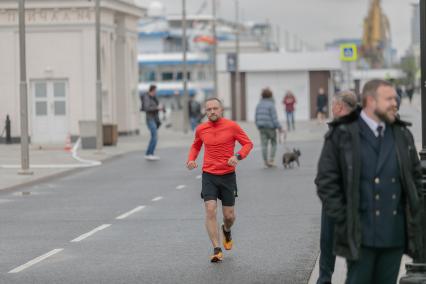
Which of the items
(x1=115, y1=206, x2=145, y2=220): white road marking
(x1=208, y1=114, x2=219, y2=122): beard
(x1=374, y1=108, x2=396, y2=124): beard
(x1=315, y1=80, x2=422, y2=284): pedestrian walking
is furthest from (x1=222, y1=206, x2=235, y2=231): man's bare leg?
(x1=374, y1=108, x2=396, y2=124): beard

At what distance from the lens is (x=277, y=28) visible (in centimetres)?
15888

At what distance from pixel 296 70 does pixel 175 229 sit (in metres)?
53.6

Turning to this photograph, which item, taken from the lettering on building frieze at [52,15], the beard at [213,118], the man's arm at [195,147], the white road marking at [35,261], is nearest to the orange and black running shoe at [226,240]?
the man's arm at [195,147]

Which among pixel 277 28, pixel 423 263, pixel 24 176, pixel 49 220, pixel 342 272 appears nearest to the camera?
pixel 423 263

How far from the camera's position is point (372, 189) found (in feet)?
22.1

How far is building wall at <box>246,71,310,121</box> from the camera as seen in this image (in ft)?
221

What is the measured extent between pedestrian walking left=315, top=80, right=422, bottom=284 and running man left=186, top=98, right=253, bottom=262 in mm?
4924

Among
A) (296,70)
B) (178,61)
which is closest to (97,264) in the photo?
(296,70)

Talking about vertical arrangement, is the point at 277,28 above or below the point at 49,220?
above

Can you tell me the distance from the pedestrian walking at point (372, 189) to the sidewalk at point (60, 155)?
16045 mm

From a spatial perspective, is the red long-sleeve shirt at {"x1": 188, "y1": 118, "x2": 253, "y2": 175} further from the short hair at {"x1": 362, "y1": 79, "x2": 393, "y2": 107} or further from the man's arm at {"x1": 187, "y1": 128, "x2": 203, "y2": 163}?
the short hair at {"x1": 362, "y1": 79, "x2": 393, "y2": 107}

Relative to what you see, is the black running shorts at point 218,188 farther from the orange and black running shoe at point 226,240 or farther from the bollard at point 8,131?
the bollard at point 8,131

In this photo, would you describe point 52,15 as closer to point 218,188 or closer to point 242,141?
point 242,141

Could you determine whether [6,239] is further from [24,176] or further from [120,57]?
[120,57]
